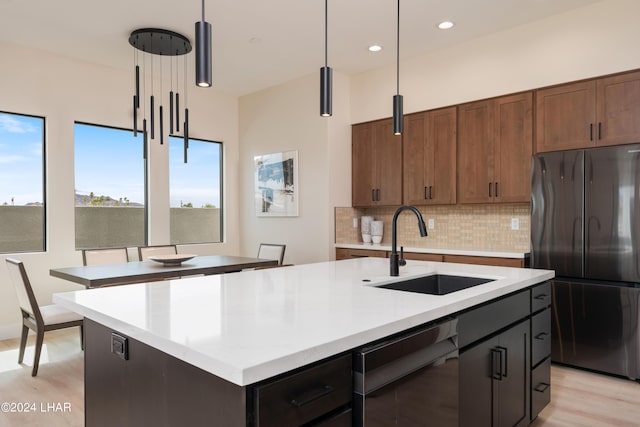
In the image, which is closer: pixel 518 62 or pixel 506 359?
pixel 506 359

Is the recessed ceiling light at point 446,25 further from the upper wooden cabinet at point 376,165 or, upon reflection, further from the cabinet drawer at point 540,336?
the cabinet drawer at point 540,336

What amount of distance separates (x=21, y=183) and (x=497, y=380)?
472cm

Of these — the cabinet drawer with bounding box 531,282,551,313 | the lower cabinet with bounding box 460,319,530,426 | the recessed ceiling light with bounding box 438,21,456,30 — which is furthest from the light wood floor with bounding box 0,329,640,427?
the recessed ceiling light with bounding box 438,21,456,30

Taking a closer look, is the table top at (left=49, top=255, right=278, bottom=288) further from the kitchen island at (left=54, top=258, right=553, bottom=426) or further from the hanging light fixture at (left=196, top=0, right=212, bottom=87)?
the hanging light fixture at (left=196, top=0, right=212, bottom=87)

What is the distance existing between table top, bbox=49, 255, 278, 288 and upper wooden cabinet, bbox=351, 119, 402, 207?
4.76ft

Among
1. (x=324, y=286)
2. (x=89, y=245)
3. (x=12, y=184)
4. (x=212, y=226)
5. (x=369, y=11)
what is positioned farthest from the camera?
(x=212, y=226)

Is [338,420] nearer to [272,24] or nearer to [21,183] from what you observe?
[272,24]

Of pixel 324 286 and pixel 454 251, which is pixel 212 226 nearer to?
pixel 454 251

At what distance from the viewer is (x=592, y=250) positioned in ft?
10.8

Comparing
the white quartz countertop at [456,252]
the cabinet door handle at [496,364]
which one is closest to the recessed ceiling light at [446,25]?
the white quartz countertop at [456,252]

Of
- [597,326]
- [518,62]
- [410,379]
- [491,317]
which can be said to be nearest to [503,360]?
[491,317]

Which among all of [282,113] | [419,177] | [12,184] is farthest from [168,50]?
[419,177]

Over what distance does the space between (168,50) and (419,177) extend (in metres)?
2.93

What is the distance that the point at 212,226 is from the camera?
610 centimetres
